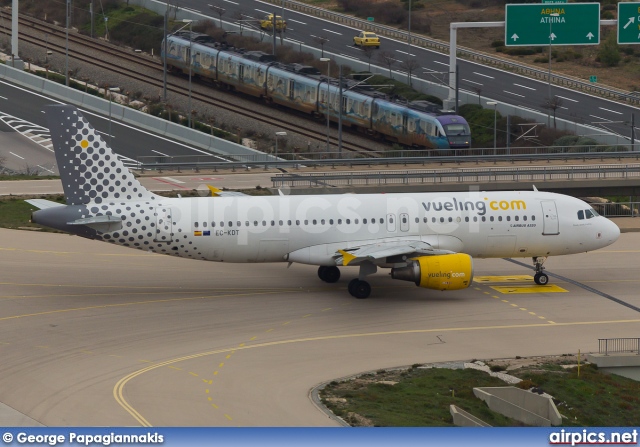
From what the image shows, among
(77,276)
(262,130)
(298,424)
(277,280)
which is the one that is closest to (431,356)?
(298,424)

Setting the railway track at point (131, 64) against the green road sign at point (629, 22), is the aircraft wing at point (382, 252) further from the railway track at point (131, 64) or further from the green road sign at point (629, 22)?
the railway track at point (131, 64)

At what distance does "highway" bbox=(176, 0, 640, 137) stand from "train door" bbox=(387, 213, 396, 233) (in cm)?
6097

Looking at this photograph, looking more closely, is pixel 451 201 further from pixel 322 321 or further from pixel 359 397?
pixel 359 397

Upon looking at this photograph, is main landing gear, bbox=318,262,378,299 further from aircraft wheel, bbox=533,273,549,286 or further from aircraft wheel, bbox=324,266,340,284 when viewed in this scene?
aircraft wheel, bbox=533,273,549,286

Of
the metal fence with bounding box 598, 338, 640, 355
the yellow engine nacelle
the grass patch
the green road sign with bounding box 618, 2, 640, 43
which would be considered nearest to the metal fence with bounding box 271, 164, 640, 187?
the green road sign with bounding box 618, 2, 640, 43

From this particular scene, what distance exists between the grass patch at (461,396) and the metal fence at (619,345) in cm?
172

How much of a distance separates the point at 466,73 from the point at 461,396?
324ft

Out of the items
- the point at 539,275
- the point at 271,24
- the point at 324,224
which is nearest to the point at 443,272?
the point at 324,224

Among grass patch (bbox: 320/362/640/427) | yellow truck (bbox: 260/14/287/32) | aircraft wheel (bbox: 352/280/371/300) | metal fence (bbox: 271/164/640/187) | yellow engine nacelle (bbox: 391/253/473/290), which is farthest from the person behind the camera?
yellow truck (bbox: 260/14/287/32)

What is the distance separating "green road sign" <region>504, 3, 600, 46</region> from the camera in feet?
312

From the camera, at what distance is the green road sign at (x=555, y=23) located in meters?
95.2

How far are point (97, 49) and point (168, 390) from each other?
329 feet

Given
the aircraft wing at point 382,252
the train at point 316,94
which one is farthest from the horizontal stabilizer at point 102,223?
the train at point 316,94

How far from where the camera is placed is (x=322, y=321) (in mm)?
46875
